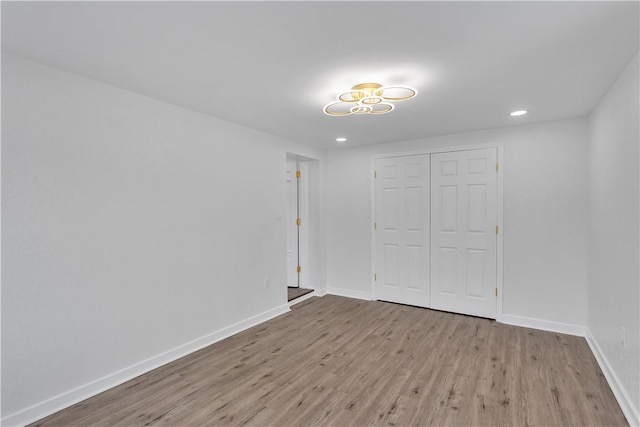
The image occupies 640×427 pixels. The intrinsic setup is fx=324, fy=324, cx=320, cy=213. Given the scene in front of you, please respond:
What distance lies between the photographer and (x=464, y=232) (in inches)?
163

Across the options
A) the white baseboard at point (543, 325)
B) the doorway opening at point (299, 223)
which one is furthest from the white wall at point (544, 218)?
the doorway opening at point (299, 223)

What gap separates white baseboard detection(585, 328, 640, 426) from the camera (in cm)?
201

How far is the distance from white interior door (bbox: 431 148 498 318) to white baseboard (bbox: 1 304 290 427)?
258cm

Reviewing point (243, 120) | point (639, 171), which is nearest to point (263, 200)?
point (243, 120)

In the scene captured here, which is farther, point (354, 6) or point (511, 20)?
point (511, 20)

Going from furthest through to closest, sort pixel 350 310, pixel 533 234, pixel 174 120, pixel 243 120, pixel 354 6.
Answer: pixel 350 310 → pixel 533 234 → pixel 243 120 → pixel 174 120 → pixel 354 6

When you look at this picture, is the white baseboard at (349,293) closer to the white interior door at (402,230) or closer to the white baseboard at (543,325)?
the white interior door at (402,230)

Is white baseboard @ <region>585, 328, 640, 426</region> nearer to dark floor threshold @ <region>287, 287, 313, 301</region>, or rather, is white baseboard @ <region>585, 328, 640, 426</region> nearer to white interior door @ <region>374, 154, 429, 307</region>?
white interior door @ <region>374, 154, 429, 307</region>

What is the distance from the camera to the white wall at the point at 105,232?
6.72 feet

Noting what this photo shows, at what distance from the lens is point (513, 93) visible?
2705 mm

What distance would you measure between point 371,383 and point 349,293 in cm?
250

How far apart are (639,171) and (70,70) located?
12.3 feet

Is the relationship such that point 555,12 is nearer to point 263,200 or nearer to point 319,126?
point 319,126

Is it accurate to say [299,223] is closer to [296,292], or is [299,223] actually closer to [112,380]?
[296,292]
